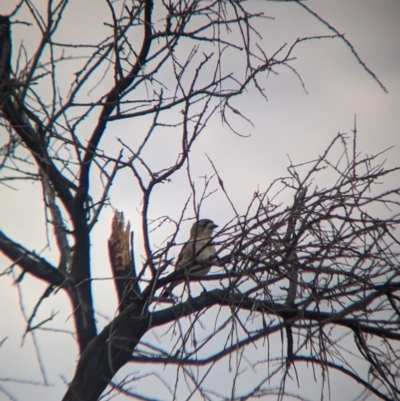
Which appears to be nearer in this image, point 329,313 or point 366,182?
point 366,182

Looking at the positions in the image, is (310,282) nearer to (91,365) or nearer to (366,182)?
(366,182)

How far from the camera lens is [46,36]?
3.85 m

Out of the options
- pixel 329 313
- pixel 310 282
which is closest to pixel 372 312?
pixel 329 313

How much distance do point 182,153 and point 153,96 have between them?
730mm

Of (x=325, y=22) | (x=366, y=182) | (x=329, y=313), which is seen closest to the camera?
(x=325, y=22)

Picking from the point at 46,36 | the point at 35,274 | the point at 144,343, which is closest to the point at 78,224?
the point at 35,274

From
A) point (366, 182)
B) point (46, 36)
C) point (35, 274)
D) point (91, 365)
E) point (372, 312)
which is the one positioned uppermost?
point (46, 36)

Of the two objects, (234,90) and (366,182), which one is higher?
(234,90)

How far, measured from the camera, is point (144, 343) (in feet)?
12.8

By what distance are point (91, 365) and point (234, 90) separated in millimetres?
1929

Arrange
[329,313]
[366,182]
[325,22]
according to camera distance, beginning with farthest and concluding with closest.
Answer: [329,313] < [366,182] < [325,22]

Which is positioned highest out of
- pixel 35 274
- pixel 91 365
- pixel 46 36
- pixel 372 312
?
pixel 46 36

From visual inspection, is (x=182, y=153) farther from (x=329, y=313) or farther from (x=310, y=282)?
(x=329, y=313)

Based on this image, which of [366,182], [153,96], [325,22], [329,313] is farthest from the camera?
[153,96]
